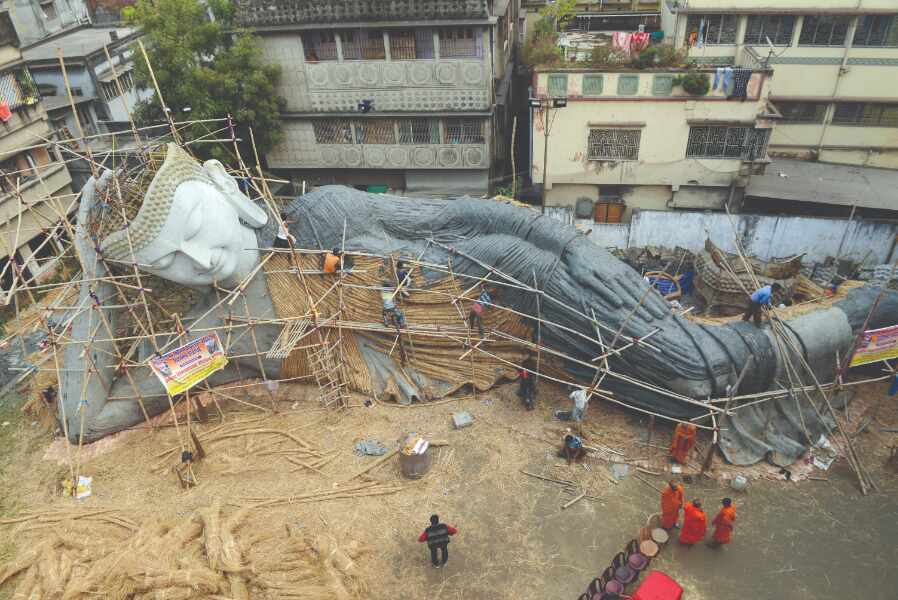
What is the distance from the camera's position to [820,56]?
59.2 feet

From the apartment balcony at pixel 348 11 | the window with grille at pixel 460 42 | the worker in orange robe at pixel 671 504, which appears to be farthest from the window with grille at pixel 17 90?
the worker in orange robe at pixel 671 504

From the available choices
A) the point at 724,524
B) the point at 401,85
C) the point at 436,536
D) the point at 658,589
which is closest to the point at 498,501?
the point at 436,536

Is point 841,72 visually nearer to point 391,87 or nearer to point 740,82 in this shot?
point 740,82

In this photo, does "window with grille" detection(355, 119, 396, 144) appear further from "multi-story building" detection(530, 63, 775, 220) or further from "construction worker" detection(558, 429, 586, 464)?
"construction worker" detection(558, 429, 586, 464)

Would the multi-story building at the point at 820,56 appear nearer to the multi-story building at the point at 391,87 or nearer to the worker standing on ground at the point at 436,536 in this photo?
the multi-story building at the point at 391,87

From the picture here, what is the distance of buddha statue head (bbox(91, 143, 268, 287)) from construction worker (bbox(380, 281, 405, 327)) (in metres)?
2.80

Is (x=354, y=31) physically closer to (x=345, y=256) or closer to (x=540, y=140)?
(x=540, y=140)

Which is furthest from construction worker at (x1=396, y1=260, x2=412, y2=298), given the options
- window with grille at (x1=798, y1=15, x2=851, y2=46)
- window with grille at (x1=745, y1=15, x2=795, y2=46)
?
window with grille at (x1=798, y1=15, x2=851, y2=46)

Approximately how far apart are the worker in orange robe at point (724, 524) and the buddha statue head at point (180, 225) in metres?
9.26

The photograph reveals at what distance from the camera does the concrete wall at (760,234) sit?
597 inches

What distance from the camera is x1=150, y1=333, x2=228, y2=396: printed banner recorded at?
10344 millimetres

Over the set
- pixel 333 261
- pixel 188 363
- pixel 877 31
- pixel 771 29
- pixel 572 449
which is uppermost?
pixel 771 29

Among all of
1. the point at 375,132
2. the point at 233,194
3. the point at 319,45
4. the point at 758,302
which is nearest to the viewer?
the point at 758,302

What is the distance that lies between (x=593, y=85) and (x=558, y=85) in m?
0.96
